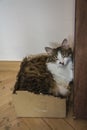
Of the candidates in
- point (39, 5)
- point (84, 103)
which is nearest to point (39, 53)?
point (39, 5)

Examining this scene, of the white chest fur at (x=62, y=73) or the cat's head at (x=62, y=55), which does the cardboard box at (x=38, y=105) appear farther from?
the cat's head at (x=62, y=55)

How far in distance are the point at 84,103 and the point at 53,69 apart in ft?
1.03

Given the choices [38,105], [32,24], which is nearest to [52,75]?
[38,105]

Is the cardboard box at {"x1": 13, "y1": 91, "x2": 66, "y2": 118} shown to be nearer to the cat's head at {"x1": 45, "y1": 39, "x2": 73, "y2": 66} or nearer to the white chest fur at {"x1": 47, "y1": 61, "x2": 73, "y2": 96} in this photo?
the white chest fur at {"x1": 47, "y1": 61, "x2": 73, "y2": 96}

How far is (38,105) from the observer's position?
4.11 feet

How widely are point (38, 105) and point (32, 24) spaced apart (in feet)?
2.19

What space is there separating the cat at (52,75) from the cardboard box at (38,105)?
0.15 feet

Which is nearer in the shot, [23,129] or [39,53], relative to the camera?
[23,129]

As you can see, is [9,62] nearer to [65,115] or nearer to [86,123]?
[65,115]

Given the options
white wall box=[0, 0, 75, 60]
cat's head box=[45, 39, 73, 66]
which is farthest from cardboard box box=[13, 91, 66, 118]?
white wall box=[0, 0, 75, 60]

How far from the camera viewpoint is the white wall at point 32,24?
4.98ft

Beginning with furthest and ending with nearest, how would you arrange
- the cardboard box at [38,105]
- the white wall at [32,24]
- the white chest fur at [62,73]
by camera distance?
the white wall at [32,24], the white chest fur at [62,73], the cardboard box at [38,105]

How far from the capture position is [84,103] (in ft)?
3.88

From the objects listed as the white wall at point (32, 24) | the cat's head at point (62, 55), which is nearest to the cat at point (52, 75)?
the cat's head at point (62, 55)
